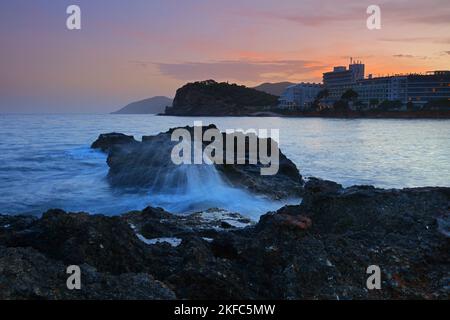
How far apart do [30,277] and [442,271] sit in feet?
16.3

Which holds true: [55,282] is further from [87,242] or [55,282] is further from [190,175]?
[190,175]

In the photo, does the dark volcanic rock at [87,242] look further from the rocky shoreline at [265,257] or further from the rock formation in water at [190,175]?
the rock formation in water at [190,175]

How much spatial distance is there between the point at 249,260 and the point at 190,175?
435 inches

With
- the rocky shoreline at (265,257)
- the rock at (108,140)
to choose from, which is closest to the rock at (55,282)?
the rocky shoreline at (265,257)

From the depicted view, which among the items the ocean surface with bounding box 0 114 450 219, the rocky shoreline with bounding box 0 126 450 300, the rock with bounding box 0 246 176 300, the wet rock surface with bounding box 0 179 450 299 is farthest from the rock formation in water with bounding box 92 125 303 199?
the rock with bounding box 0 246 176 300

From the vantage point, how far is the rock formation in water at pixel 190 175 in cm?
1552

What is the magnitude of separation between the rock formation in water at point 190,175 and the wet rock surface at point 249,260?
8.06 m

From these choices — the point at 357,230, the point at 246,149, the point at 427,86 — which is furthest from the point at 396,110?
the point at 357,230

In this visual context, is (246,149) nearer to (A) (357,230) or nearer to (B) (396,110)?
(A) (357,230)

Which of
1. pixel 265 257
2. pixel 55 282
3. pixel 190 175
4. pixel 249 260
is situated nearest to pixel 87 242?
pixel 55 282

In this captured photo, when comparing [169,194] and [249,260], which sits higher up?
[249,260]

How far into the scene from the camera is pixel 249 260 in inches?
230

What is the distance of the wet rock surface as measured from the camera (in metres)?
4.75
